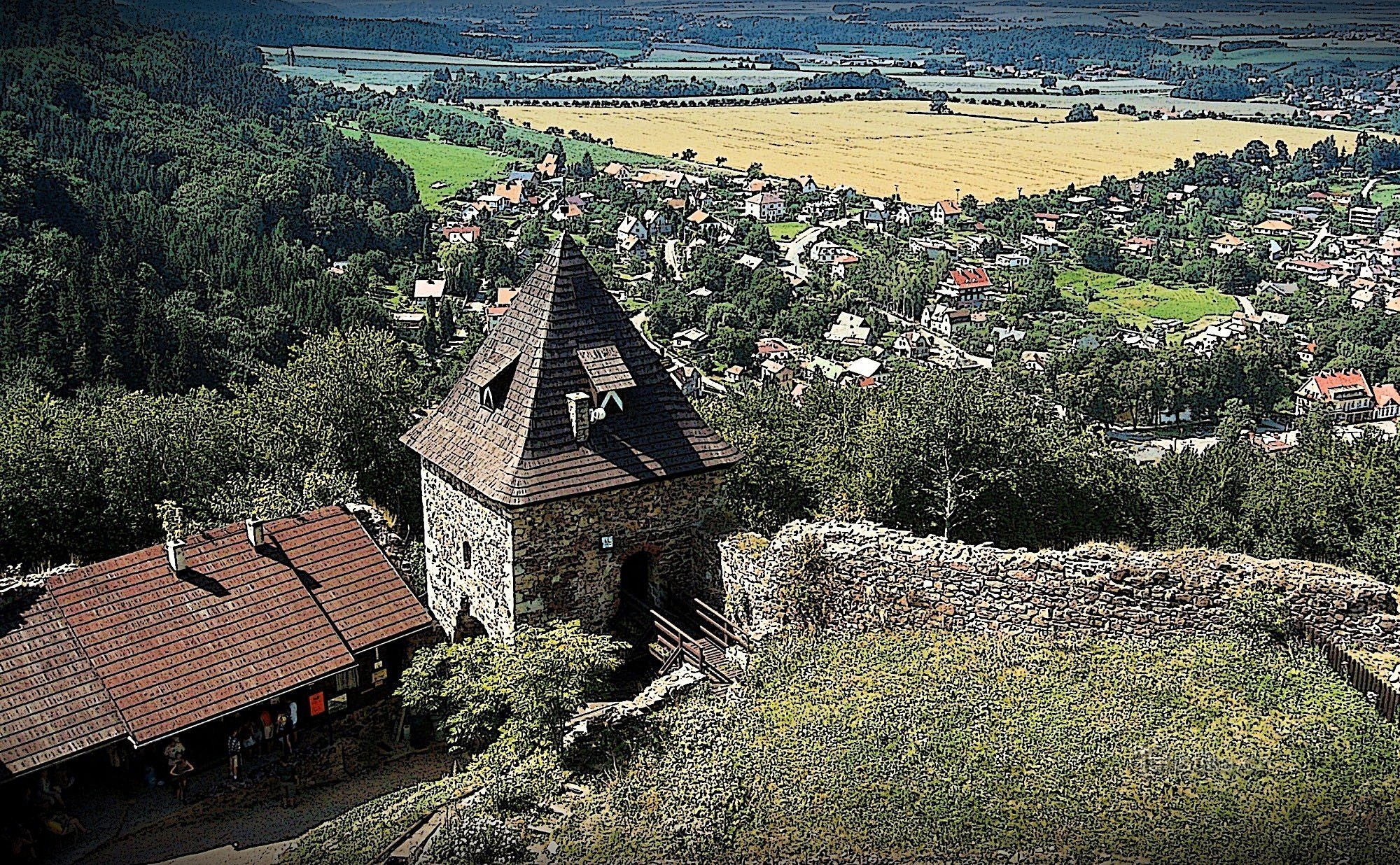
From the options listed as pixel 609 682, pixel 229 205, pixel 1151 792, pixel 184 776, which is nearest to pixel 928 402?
pixel 609 682

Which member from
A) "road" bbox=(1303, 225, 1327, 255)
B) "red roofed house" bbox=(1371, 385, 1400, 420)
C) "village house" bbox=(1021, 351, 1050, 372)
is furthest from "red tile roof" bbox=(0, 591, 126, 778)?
"road" bbox=(1303, 225, 1327, 255)

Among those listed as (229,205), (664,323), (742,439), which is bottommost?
(664,323)

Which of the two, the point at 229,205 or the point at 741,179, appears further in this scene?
the point at 741,179

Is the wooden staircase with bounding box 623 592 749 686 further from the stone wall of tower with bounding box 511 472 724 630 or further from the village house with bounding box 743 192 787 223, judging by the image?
the village house with bounding box 743 192 787 223

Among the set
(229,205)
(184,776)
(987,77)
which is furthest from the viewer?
(987,77)

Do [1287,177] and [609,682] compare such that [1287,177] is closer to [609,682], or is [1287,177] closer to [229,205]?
[229,205]

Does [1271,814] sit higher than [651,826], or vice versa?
[1271,814]
